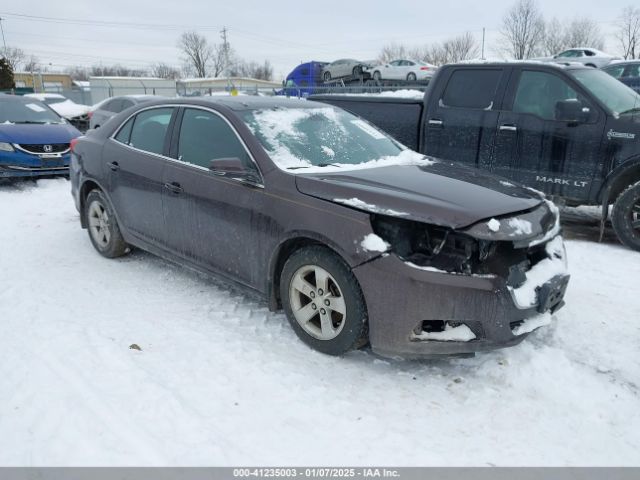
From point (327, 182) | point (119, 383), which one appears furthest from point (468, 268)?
point (119, 383)

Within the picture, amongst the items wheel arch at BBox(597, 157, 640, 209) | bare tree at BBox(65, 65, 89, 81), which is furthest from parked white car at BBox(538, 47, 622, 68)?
bare tree at BBox(65, 65, 89, 81)

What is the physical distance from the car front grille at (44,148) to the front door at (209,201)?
5822 millimetres

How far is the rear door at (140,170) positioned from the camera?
14.7ft

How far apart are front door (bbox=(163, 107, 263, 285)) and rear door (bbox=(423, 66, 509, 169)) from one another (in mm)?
3409

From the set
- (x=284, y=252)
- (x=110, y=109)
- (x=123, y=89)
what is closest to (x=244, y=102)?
(x=284, y=252)

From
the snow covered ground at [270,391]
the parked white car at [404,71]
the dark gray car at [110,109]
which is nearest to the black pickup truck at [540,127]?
the snow covered ground at [270,391]

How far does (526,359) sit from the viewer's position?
3.33m

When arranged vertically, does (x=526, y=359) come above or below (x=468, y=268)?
below

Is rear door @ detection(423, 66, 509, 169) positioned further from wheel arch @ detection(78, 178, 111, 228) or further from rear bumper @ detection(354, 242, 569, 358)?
wheel arch @ detection(78, 178, 111, 228)

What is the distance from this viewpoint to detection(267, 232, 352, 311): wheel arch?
324 cm

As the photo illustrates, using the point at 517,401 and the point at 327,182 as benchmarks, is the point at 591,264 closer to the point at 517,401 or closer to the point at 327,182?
the point at 517,401

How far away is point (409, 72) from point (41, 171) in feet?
67.5

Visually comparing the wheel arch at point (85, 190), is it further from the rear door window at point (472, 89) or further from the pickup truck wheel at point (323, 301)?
the rear door window at point (472, 89)

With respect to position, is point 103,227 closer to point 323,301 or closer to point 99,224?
point 99,224
